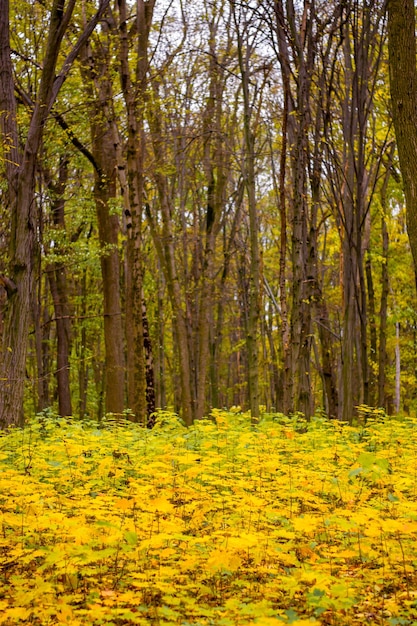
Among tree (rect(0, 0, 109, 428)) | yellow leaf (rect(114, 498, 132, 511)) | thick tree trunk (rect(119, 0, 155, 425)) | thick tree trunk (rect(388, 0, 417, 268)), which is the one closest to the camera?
yellow leaf (rect(114, 498, 132, 511))

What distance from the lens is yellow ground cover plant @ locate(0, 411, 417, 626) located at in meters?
3.54

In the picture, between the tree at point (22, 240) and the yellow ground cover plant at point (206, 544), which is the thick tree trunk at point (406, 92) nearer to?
the yellow ground cover plant at point (206, 544)

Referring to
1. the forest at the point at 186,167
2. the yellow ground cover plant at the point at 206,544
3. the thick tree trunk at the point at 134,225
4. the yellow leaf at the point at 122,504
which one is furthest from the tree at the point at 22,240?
the yellow leaf at the point at 122,504

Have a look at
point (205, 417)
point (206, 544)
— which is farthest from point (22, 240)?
point (206, 544)

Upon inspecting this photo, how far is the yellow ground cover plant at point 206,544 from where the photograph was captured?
11.6 feet

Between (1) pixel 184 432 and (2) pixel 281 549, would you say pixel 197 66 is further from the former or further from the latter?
(2) pixel 281 549

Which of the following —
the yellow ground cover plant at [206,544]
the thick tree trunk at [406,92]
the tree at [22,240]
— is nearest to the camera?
the yellow ground cover plant at [206,544]

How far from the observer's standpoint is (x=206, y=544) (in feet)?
14.3

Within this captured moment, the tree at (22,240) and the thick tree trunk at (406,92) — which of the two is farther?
the tree at (22,240)

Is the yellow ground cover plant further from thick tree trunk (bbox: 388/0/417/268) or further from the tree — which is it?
thick tree trunk (bbox: 388/0/417/268)

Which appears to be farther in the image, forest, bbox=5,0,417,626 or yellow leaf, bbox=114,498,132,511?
yellow leaf, bbox=114,498,132,511

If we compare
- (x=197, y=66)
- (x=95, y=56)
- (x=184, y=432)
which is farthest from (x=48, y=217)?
(x=184, y=432)

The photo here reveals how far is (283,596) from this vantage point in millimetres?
3727

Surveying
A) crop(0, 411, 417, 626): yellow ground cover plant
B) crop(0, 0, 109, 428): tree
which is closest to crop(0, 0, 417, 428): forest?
crop(0, 0, 109, 428): tree
